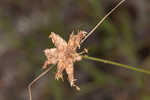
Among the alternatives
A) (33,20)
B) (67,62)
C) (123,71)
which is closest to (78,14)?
(33,20)

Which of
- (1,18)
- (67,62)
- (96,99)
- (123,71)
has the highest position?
(1,18)

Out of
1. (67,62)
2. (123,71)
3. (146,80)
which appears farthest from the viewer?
(123,71)

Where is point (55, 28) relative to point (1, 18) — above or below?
below

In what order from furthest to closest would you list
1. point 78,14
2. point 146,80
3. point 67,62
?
point 78,14 → point 146,80 → point 67,62

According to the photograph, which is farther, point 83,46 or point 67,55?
point 83,46

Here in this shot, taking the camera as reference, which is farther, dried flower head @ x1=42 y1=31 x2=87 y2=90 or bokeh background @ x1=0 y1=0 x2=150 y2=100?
bokeh background @ x1=0 y1=0 x2=150 y2=100

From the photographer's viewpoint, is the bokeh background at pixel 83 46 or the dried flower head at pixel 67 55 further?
the bokeh background at pixel 83 46

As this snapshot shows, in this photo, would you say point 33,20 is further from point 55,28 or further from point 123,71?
point 123,71

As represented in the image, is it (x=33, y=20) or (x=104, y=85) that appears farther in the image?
(x=33, y=20)
